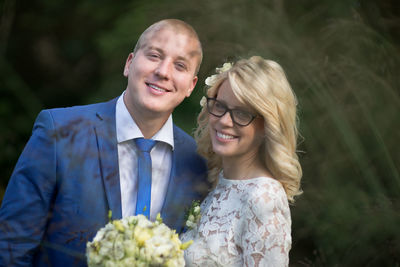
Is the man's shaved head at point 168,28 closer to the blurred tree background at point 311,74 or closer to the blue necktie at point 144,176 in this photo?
the blurred tree background at point 311,74

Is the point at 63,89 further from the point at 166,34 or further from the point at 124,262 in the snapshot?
the point at 124,262

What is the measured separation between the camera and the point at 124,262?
140 cm

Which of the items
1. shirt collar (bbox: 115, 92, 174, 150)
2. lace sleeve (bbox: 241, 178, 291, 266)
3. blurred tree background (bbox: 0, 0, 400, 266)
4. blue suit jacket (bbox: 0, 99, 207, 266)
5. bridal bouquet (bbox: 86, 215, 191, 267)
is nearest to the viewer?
bridal bouquet (bbox: 86, 215, 191, 267)

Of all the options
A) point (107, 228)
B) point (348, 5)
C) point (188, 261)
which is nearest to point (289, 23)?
point (348, 5)

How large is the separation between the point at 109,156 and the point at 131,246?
60cm

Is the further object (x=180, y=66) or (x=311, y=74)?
(x=311, y=74)

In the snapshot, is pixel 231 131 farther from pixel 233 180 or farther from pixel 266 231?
pixel 266 231

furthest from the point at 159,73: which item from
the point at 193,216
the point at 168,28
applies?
the point at 193,216

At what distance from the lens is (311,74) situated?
102 inches

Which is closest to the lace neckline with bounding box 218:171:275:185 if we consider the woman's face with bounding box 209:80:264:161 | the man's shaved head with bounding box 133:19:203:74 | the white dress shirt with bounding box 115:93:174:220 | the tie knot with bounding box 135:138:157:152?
the woman's face with bounding box 209:80:264:161

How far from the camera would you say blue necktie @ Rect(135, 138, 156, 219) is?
1963 millimetres

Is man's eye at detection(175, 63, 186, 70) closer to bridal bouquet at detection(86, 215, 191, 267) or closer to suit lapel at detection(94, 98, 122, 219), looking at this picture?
suit lapel at detection(94, 98, 122, 219)

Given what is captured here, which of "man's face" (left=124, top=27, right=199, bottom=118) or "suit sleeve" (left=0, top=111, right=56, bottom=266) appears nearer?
"suit sleeve" (left=0, top=111, right=56, bottom=266)

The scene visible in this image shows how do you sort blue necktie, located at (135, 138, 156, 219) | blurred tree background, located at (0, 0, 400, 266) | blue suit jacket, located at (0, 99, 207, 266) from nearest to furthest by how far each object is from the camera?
blue suit jacket, located at (0, 99, 207, 266) → blue necktie, located at (135, 138, 156, 219) → blurred tree background, located at (0, 0, 400, 266)
